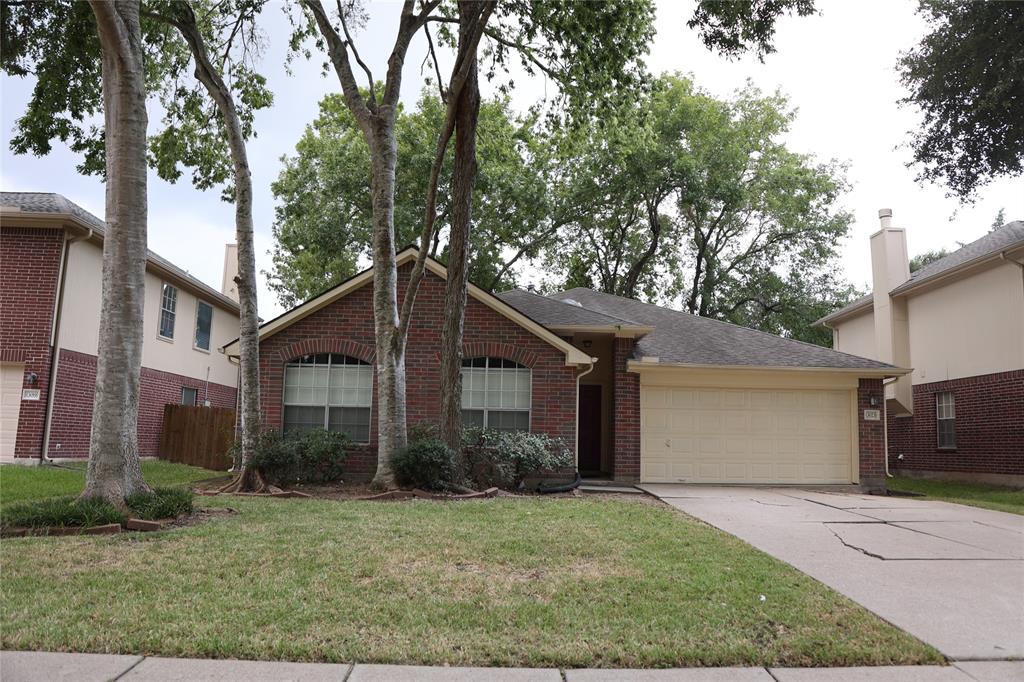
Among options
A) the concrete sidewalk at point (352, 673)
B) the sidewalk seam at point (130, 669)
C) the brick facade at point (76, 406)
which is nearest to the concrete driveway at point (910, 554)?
the concrete sidewalk at point (352, 673)

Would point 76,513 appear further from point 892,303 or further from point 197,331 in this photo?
point 892,303

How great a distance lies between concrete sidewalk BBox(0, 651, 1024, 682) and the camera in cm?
380

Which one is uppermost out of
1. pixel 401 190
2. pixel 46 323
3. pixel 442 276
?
pixel 401 190

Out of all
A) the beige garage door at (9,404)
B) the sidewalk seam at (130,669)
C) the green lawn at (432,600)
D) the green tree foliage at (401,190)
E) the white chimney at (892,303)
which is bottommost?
the sidewalk seam at (130,669)

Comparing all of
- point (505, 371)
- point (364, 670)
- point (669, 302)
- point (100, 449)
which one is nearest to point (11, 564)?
point (100, 449)

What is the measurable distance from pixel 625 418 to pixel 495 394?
2.76 metres

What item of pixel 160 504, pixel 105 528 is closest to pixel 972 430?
pixel 160 504

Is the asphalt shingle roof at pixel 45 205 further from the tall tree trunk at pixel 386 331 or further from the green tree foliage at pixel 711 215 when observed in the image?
the green tree foliage at pixel 711 215

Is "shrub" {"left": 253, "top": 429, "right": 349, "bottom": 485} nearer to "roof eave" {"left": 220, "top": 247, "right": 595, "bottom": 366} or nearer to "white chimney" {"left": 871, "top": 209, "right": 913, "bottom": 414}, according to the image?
"roof eave" {"left": 220, "top": 247, "right": 595, "bottom": 366}

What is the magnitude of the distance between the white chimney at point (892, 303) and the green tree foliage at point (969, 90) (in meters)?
6.70

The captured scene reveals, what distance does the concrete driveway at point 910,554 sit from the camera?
4.93 m

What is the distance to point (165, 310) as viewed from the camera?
60.3 ft

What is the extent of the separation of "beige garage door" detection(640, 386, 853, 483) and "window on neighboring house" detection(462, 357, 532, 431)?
8.88 feet

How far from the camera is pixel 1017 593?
577 cm
